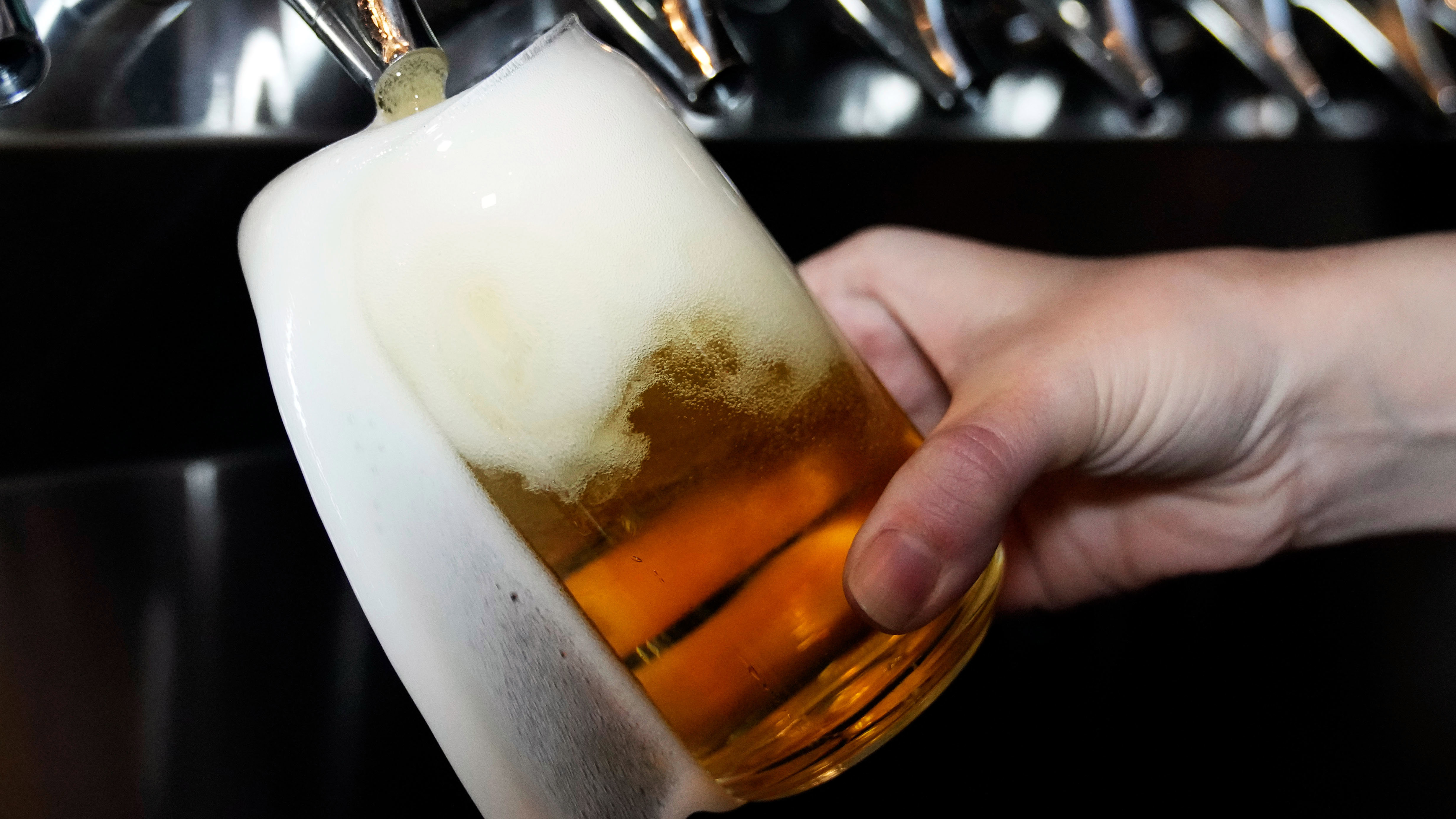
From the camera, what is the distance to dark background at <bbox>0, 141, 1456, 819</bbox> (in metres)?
0.63

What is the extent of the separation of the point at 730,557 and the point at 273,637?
0.45 m

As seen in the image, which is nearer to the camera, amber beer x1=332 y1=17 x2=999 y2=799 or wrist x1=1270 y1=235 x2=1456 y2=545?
amber beer x1=332 y1=17 x2=999 y2=799

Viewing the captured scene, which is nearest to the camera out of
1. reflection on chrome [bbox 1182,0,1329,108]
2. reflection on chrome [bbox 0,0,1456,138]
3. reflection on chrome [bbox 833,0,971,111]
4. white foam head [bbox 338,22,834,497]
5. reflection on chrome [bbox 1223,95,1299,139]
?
white foam head [bbox 338,22,834,497]

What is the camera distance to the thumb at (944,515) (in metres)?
0.40

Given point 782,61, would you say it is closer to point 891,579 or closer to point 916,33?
point 916,33

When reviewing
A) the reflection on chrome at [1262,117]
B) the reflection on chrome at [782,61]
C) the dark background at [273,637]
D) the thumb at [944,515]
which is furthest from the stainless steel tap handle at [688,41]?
the reflection on chrome at [1262,117]

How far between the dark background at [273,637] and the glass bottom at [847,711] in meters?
0.19

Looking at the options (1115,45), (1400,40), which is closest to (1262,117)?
(1400,40)

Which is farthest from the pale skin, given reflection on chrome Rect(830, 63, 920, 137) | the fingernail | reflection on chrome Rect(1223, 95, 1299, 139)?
reflection on chrome Rect(1223, 95, 1299, 139)

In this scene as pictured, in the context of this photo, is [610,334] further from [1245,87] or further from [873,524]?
[1245,87]

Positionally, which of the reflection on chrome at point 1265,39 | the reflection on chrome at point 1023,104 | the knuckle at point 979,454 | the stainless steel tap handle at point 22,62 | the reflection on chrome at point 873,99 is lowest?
the reflection on chrome at point 1265,39

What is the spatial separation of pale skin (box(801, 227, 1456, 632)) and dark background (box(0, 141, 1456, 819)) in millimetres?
75

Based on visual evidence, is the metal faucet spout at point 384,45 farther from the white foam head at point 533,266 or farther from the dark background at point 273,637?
the dark background at point 273,637

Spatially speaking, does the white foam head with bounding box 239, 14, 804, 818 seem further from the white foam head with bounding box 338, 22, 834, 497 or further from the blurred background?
the blurred background
